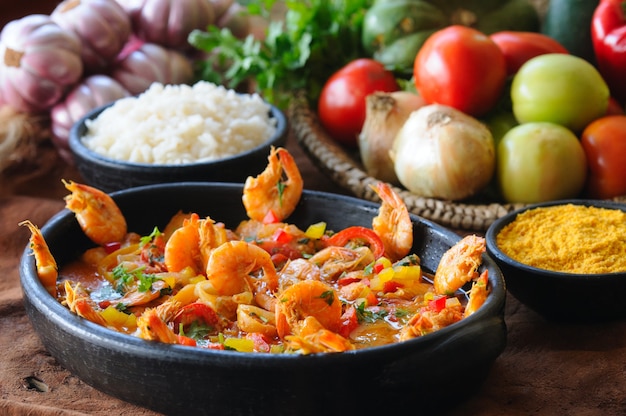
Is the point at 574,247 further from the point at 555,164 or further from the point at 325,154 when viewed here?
the point at 325,154

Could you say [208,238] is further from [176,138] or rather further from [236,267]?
[176,138]

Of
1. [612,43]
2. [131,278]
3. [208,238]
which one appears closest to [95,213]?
[131,278]

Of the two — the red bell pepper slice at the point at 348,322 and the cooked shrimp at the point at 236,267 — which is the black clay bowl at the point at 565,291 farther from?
the cooked shrimp at the point at 236,267

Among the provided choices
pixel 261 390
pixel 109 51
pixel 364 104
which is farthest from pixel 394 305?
pixel 109 51

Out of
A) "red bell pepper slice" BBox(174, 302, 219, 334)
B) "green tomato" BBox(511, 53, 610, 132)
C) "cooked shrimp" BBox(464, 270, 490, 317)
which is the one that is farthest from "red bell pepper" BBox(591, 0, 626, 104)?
"red bell pepper slice" BBox(174, 302, 219, 334)

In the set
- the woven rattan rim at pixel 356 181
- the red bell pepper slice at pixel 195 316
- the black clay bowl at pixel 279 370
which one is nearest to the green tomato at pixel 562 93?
the woven rattan rim at pixel 356 181

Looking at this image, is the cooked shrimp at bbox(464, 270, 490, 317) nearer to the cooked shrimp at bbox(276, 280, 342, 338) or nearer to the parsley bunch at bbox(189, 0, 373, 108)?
the cooked shrimp at bbox(276, 280, 342, 338)
